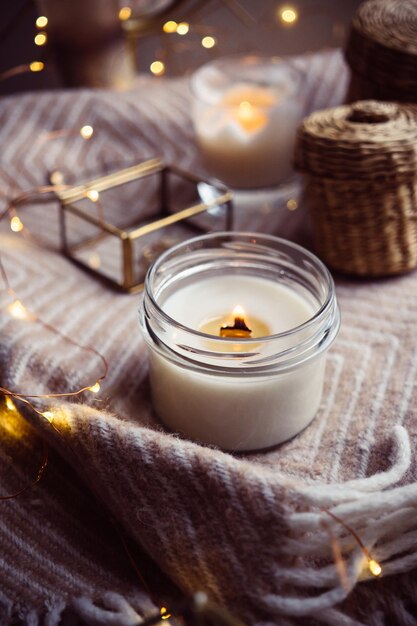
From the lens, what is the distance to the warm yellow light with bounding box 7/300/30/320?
66 centimetres

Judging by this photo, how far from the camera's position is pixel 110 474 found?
1.70ft

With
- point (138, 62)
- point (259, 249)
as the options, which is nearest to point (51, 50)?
point (138, 62)

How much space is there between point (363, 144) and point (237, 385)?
0.26 meters

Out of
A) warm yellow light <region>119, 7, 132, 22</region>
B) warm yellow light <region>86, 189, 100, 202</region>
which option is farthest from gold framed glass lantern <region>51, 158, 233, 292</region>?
warm yellow light <region>119, 7, 132, 22</region>

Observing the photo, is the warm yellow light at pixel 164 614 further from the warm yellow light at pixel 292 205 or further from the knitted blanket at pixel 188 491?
the warm yellow light at pixel 292 205

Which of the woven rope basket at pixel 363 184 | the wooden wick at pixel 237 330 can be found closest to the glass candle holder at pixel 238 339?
the wooden wick at pixel 237 330

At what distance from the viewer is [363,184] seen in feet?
2.22

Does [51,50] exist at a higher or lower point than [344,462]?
higher

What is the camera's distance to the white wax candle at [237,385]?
0.53 m

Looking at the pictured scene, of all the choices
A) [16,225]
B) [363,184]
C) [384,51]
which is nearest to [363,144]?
[363,184]

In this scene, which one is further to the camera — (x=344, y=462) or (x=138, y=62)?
(x=138, y=62)

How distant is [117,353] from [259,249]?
0.47 ft

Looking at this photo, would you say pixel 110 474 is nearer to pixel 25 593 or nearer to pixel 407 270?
pixel 25 593

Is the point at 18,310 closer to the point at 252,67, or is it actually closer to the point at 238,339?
the point at 238,339
